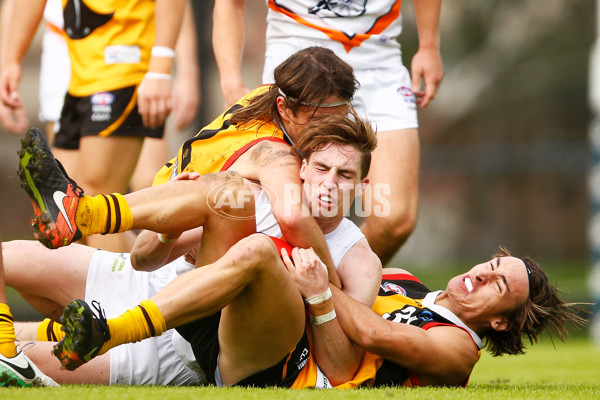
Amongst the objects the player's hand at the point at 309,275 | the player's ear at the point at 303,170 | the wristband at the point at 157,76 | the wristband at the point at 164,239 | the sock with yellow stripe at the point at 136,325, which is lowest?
the sock with yellow stripe at the point at 136,325

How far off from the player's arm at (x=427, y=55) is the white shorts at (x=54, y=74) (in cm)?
263

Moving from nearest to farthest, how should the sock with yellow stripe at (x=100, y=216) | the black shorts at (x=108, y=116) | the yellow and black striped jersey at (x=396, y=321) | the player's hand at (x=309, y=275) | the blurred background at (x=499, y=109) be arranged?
the sock with yellow stripe at (x=100, y=216)
the player's hand at (x=309, y=275)
the yellow and black striped jersey at (x=396, y=321)
the black shorts at (x=108, y=116)
the blurred background at (x=499, y=109)

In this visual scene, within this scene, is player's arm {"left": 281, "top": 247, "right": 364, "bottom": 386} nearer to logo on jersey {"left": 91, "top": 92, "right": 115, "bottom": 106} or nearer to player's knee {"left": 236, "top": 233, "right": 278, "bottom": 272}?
player's knee {"left": 236, "top": 233, "right": 278, "bottom": 272}

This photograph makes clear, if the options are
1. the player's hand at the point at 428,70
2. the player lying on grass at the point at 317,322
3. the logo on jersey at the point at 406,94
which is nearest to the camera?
the player lying on grass at the point at 317,322

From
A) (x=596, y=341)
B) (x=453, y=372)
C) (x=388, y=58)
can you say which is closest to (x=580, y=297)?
(x=596, y=341)

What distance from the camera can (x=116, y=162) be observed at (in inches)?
224

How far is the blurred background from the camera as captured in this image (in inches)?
578

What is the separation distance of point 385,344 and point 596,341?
641cm

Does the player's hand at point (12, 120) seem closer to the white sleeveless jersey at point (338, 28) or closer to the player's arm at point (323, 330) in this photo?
the white sleeveless jersey at point (338, 28)

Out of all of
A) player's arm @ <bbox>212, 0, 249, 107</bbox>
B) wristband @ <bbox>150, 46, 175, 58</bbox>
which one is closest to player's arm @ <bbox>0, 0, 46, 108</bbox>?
wristband @ <bbox>150, 46, 175, 58</bbox>

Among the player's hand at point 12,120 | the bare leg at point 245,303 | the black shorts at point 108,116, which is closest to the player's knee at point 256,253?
the bare leg at point 245,303

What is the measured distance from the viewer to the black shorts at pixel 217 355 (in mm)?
3717

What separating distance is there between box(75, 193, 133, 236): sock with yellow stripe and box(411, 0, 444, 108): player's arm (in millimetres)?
2414

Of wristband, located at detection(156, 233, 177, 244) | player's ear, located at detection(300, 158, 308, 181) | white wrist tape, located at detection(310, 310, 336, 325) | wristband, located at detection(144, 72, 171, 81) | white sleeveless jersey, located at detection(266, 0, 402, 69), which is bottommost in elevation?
white wrist tape, located at detection(310, 310, 336, 325)
